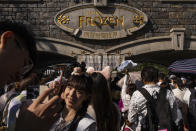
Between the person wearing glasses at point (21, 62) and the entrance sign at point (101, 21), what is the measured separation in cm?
963

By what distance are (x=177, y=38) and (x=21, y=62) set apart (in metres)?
10.7

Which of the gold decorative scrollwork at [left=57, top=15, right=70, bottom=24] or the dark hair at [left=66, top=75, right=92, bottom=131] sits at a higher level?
the gold decorative scrollwork at [left=57, top=15, right=70, bottom=24]

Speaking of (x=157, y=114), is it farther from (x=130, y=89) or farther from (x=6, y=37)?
(x=6, y=37)

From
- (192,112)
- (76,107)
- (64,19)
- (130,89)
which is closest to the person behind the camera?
(76,107)

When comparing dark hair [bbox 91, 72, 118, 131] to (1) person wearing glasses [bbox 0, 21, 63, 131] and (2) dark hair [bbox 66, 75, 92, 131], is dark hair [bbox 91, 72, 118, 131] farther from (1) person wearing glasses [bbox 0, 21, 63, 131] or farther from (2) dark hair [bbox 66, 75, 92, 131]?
(1) person wearing glasses [bbox 0, 21, 63, 131]

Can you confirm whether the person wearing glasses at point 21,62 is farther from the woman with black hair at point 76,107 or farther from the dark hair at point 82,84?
the dark hair at point 82,84

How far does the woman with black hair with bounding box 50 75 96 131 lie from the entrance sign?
8.44 meters

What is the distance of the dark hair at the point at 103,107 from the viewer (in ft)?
7.47

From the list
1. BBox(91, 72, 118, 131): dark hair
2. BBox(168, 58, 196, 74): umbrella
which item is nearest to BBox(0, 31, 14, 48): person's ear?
BBox(91, 72, 118, 131): dark hair

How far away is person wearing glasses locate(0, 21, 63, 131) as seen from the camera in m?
0.95

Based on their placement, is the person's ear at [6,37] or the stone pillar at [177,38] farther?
the stone pillar at [177,38]

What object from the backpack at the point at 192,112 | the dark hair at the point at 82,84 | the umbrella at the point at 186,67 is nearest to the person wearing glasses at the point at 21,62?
the dark hair at the point at 82,84

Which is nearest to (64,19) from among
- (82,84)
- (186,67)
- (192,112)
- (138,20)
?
(138,20)

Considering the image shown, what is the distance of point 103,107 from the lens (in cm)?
234
